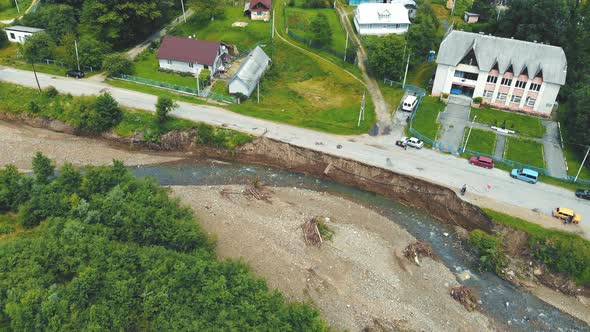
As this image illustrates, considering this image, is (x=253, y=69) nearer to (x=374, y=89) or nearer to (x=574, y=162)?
(x=374, y=89)

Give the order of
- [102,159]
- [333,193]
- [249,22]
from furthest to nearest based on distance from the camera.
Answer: [249,22]
[102,159]
[333,193]

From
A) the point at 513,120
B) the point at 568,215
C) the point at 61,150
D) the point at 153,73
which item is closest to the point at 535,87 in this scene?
the point at 513,120

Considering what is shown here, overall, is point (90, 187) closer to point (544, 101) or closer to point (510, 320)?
point (510, 320)

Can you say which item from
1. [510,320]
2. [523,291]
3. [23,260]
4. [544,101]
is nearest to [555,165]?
[544,101]

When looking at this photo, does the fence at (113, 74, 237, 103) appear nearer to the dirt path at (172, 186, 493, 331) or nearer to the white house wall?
the dirt path at (172, 186, 493, 331)

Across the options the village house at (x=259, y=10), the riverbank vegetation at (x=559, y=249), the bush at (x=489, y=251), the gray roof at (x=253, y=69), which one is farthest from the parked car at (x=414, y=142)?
the village house at (x=259, y=10)

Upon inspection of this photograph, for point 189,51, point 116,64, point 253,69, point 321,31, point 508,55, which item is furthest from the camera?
point 321,31

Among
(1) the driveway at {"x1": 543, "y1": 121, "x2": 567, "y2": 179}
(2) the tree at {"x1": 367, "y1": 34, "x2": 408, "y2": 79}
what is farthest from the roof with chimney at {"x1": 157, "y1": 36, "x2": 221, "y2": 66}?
(1) the driveway at {"x1": 543, "y1": 121, "x2": 567, "y2": 179}
